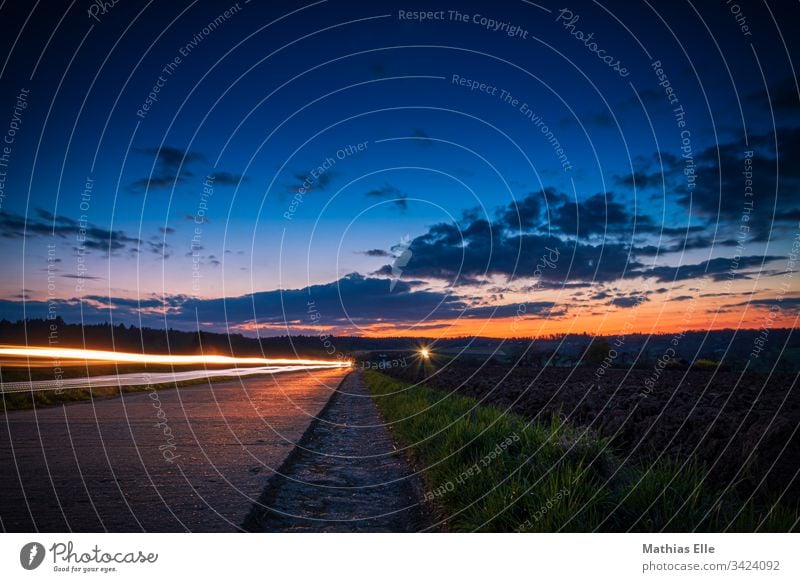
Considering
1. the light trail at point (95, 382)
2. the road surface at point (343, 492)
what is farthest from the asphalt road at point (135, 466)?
the light trail at point (95, 382)

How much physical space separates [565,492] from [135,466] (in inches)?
200

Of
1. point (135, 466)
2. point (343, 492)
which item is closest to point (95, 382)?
point (135, 466)

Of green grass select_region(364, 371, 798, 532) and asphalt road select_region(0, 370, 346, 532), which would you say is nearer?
green grass select_region(364, 371, 798, 532)

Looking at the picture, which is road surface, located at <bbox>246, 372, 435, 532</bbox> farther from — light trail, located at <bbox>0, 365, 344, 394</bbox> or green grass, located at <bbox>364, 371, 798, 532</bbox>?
light trail, located at <bbox>0, 365, 344, 394</bbox>

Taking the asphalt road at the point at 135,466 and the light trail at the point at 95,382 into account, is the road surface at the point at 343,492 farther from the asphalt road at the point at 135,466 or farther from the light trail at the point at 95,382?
the light trail at the point at 95,382

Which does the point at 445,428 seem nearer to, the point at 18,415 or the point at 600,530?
the point at 600,530

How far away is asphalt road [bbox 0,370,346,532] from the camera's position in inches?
174

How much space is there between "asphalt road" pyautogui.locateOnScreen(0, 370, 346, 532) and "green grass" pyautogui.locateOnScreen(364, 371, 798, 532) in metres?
2.11

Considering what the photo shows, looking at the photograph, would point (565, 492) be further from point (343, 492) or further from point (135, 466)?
point (135, 466)

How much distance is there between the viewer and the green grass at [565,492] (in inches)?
157

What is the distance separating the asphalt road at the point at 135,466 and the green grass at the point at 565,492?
2.11 meters

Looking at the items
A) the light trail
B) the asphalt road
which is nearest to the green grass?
the asphalt road

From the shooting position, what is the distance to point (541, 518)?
159 inches
